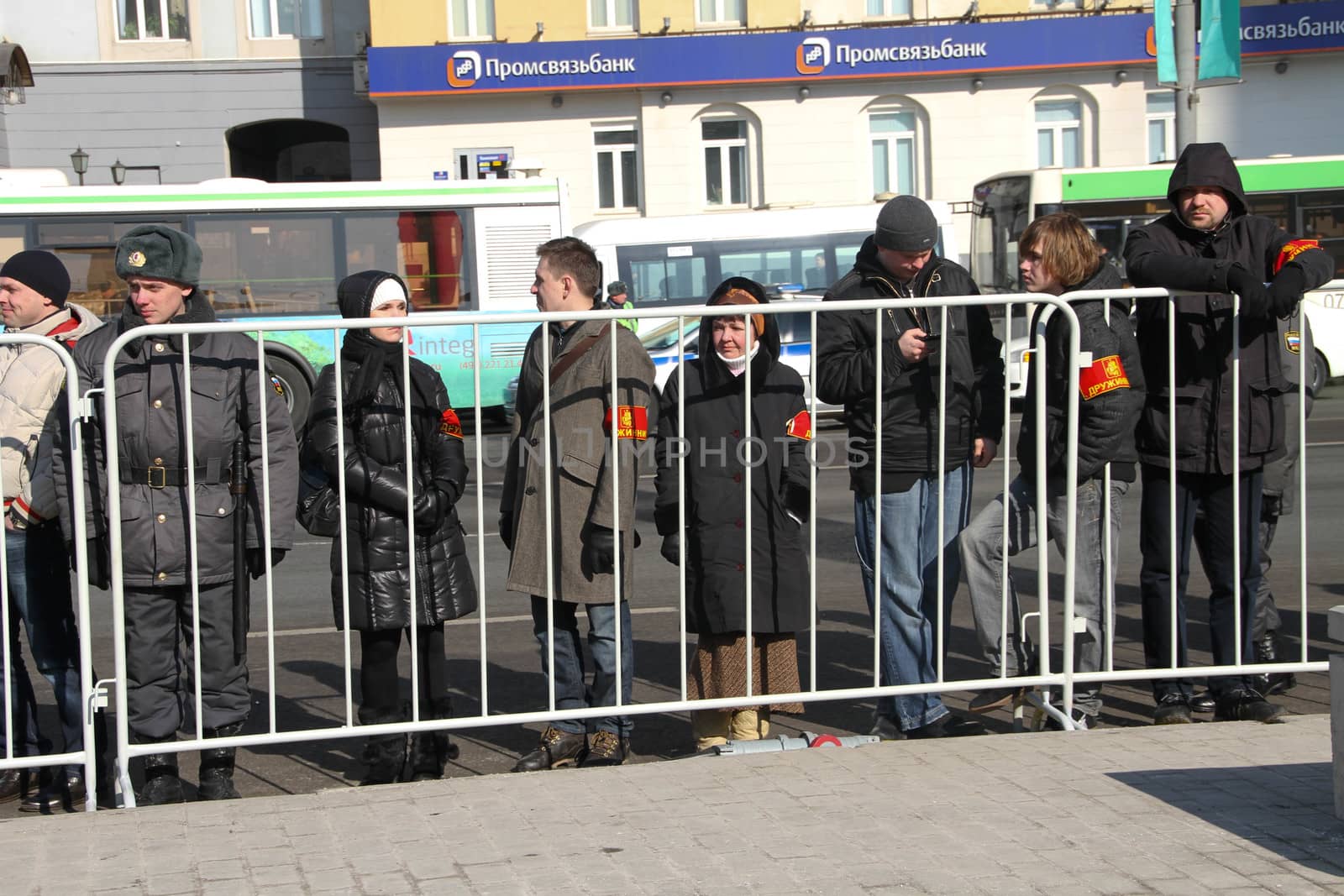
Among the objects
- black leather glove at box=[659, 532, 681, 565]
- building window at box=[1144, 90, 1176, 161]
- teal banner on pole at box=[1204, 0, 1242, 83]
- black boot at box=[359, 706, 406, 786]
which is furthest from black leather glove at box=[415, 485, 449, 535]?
building window at box=[1144, 90, 1176, 161]

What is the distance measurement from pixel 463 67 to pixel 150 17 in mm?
6493

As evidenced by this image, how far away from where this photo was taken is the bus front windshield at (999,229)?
20484mm

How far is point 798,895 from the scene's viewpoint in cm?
356

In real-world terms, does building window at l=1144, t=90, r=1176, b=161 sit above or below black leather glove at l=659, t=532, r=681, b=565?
above

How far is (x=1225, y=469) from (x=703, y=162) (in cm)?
2500

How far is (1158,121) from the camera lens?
1182 inches

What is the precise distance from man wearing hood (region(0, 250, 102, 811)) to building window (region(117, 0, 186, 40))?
26447mm

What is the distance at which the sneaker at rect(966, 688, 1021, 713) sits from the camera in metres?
5.55

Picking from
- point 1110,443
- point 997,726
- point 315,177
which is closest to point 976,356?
point 1110,443

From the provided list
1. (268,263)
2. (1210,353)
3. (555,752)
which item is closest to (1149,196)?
(268,263)

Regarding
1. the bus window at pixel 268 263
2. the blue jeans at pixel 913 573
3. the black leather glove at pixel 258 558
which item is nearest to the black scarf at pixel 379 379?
the black leather glove at pixel 258 558

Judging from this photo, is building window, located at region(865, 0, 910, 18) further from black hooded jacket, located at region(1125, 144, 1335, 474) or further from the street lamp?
black hooded jacket, located at region(1125, 144, 1335, 474)

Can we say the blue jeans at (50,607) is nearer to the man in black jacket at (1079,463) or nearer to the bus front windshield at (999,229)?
the man in black jacket at (1079,463)

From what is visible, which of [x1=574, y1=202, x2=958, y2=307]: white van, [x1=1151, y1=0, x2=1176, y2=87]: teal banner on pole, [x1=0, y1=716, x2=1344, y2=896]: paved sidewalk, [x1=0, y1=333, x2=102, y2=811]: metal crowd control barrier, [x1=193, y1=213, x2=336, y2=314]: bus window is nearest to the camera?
[x1=0, y1=716, x2=1344, y2=896]: paved sidewalk
